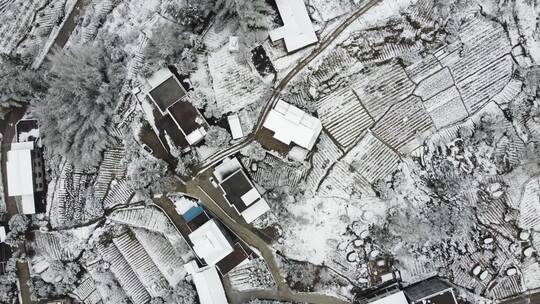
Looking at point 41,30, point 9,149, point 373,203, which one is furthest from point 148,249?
point 41,30

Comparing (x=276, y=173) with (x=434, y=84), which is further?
(x=276, y=173)

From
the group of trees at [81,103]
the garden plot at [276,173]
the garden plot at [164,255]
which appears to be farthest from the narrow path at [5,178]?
the garden plot at [276,173]

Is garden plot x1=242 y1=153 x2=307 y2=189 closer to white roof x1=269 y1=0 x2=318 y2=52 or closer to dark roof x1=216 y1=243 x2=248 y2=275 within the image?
dark roof x1=216 y1=243 x2=248 y2=275

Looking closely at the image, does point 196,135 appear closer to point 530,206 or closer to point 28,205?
point 28,205

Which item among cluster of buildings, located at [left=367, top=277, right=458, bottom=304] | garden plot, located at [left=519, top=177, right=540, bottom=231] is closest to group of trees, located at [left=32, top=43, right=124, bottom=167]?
cluster of buildings, located at [left=367, top=277, right=458, bottom=304]

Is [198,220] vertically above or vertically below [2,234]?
below

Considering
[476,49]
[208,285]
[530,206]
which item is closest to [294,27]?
[476,49]

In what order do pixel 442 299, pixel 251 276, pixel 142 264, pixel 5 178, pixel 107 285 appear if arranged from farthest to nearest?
pixel 5 178 < pixel 107 285 < pixel 142 264 < pixel 251 276 < pixel 442 299
